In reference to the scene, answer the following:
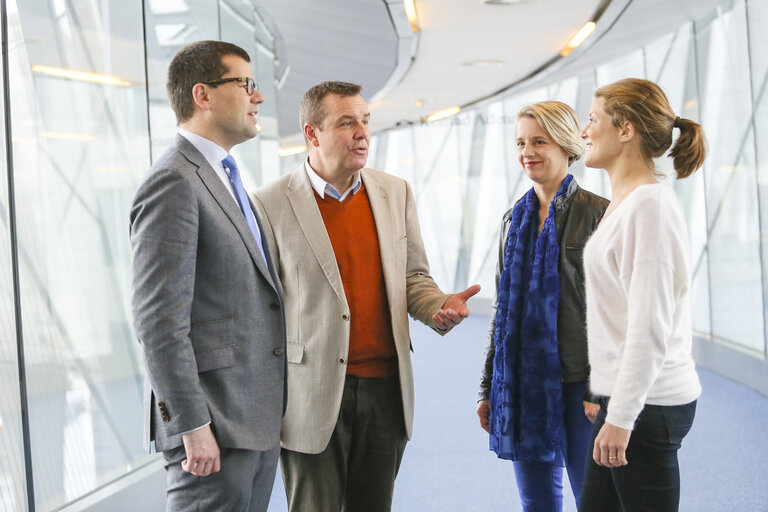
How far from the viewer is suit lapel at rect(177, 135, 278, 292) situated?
1.96m

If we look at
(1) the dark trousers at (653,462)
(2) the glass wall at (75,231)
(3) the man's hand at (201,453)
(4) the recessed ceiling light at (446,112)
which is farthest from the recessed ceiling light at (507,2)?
(4) the recessed ceiling light at (446,112)

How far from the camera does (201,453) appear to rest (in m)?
1.82

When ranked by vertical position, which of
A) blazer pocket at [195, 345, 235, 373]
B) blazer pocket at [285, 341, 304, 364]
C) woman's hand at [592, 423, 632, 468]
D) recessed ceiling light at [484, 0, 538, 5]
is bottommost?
woman's hand at [592, 423, 632, 468]

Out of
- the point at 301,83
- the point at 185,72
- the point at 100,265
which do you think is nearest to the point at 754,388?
the point at 100,265

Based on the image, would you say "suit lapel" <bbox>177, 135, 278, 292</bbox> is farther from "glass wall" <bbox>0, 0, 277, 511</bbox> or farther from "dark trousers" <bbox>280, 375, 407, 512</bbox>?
"glass wall" <bbox>0, 0, 277, 511</bbox>

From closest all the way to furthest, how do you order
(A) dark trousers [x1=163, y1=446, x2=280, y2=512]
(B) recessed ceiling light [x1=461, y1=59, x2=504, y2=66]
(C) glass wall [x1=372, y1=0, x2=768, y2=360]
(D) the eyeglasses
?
(A) dark trousers [x1=163, y1=446, x2=280, y2=512], (D) the eyeglasses, (C) glass wall [x1=372, y1=0, x2=768, y2=360], (B) recessed ceiling light [x1=461, y1=59, x2=504, y2=66]

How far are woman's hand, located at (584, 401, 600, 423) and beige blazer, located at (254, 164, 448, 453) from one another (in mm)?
621

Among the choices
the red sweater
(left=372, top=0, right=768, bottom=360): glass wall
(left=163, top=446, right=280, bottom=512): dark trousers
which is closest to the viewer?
(left=163, top=446, right=280, bottom=512): dark trousers

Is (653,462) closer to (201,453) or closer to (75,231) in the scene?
(201,453)

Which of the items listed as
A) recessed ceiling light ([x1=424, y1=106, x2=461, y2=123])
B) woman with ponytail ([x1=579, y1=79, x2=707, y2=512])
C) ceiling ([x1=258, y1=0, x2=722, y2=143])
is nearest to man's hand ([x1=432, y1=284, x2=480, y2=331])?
woman with ponytail ([x1=579, y1=79, x2=707, y2=512])

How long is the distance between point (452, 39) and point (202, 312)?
316 inches

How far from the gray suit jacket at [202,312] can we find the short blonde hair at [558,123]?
4.04 ft

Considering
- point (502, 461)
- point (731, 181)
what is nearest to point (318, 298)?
point (502, 461)

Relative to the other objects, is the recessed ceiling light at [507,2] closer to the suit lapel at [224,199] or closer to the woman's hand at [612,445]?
the suit lapel at [224,199]
